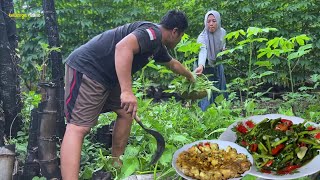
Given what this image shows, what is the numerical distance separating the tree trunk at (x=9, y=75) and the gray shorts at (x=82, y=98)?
88cm

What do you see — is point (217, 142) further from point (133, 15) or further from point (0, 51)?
point (133, 15)

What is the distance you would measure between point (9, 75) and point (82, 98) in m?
1.06

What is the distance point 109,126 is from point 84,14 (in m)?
5.16

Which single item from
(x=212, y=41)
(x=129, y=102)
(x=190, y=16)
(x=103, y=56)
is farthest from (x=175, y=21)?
(x=190, y=16)

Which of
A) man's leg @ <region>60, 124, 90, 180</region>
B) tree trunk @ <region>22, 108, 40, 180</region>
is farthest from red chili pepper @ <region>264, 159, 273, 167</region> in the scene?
tree trunk @ <region>22, 108, 40, 180</region>

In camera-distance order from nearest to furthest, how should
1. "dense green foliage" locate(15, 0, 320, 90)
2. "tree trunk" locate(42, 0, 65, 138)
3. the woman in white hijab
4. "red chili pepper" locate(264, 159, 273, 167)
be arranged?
"red chili pepper" locate(264, 159, 273, 167) → "tree trunk" locate(42, 0, 65, 138) → the woman in white hijab → "dense green foliage" locate(15, 0, 320, 90)

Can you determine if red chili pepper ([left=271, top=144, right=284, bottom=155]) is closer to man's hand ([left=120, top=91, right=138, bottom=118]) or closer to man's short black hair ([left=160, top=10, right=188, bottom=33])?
man's hand ([left=120, top=91, right=138, bottom=118])

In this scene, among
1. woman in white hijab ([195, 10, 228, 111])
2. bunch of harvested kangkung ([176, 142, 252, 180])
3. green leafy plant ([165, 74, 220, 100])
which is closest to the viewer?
bunch of harvested kangkung ([176, 142, 252, 180])

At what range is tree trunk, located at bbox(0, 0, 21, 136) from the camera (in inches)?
144

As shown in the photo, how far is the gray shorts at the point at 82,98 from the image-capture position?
2.99m

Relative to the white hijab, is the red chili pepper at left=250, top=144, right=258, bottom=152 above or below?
below

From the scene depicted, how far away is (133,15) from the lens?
847 centimetres

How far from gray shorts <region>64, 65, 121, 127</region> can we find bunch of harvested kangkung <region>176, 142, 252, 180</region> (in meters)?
0.85

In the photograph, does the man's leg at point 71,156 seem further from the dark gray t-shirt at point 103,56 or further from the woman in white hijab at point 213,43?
the woman in white hijab at point 213,43
